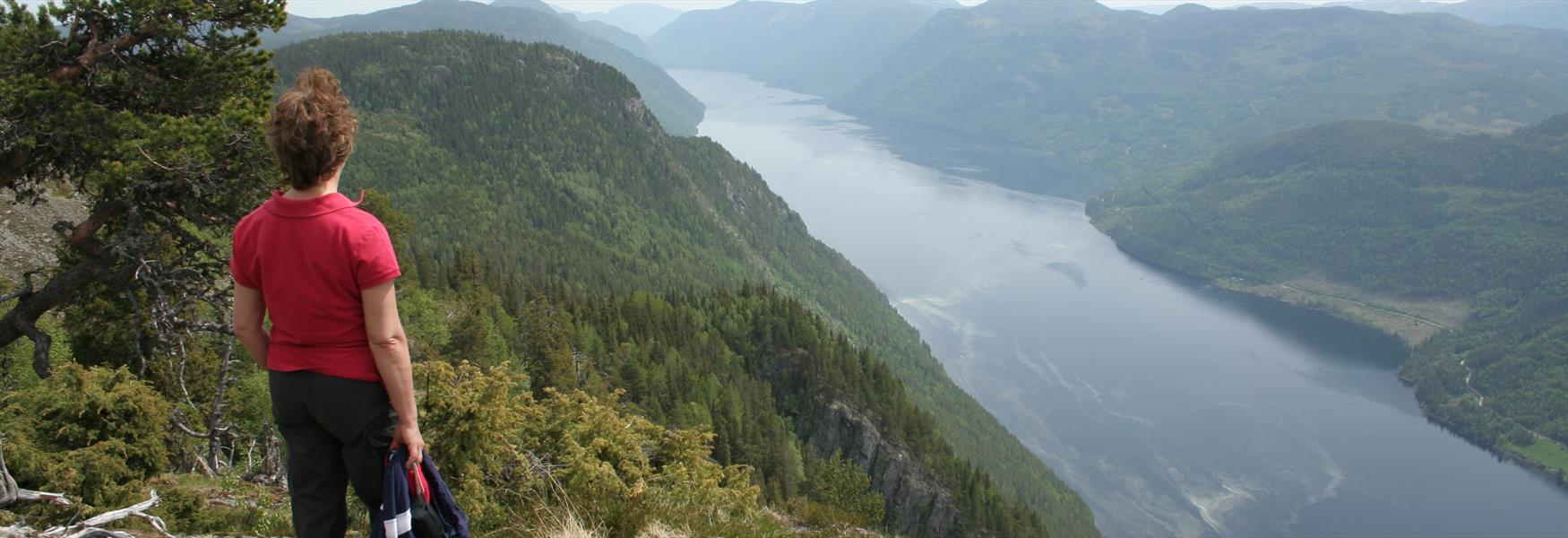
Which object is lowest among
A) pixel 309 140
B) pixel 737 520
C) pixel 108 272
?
pixel 737 520

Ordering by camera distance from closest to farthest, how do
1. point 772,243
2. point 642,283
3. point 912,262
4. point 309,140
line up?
→ point 309,140 < point 642,283 < point 772,243 < point 912,262

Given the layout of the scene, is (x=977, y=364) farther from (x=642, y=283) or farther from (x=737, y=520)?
(x=737, y=520)

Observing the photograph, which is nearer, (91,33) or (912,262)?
(91,33)

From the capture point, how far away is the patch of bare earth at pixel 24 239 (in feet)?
74.4

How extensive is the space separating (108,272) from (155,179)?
50.7 inches

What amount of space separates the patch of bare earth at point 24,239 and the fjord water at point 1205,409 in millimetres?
102598

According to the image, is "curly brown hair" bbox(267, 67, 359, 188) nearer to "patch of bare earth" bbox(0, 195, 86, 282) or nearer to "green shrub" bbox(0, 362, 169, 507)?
"green shrub" bbox(0, 362, 169, 507)

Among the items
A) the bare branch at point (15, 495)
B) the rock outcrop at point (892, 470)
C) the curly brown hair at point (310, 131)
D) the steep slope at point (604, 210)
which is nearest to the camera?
the curly brown hair at point (310, 131)

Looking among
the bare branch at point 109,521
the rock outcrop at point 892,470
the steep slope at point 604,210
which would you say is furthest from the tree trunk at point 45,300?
the steep slope at point 604,210

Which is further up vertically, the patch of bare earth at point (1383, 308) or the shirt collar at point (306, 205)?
the shirt collar at point (306, 205)

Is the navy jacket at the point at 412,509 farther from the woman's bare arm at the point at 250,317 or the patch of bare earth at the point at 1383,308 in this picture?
the patch of bare earth at the point at 1383,308

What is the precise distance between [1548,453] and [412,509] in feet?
551

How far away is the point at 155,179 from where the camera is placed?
10625 millimetres

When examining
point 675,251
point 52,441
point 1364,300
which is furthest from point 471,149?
point 1364,300
